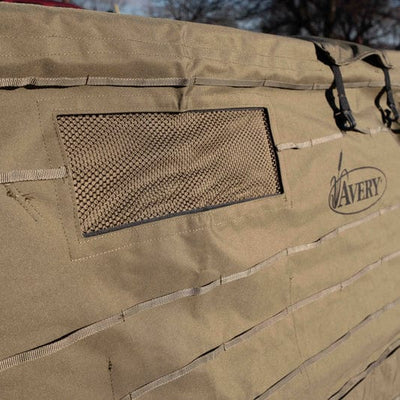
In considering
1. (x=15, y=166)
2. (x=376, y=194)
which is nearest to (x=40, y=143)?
(x=15, y=166)

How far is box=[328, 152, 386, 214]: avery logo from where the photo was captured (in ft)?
8.12

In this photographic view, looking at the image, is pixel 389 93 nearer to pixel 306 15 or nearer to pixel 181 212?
pixel 181 212

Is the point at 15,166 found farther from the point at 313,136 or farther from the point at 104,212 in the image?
the point at 313,136

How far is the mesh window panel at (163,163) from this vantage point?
1670 mm

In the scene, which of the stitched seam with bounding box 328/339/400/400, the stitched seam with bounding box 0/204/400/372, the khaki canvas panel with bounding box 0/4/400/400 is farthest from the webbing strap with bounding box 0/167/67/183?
the stitched seam with bounding box 328/339/400/400

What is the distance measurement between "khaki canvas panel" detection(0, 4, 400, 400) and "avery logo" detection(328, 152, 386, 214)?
0.04ft

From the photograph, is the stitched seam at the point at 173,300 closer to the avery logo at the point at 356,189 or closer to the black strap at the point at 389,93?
the avery logo at the point at 356,189

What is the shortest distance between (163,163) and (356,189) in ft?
3.74

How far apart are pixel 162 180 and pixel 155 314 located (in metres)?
0.44

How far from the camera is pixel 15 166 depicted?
150 centimetres

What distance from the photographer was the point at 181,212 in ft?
6.15

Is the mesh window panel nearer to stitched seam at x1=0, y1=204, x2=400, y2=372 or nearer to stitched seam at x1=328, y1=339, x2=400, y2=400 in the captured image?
stitched seam at x1=0, y1=204, x2=400, y2=372

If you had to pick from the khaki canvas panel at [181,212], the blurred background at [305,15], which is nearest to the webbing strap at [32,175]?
the khaki canvas panel at [181,212]

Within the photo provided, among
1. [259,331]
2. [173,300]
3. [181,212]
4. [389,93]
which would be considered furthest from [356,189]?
[173,300]
